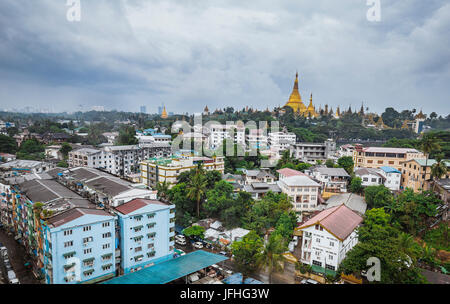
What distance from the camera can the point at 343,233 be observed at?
25.9ft

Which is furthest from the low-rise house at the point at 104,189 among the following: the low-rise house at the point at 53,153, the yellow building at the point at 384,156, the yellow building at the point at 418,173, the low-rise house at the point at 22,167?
the yellow building at the point at 384,156

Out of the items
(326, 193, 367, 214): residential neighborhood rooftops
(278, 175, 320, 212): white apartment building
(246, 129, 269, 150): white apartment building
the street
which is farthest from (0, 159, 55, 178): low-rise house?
(246, 129, 269, 150): white apartment building

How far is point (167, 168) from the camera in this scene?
45.6 feet

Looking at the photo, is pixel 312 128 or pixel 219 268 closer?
pixel 219 268

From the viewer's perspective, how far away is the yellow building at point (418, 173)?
12109 millimetres

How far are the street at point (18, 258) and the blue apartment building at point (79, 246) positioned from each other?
112 centimetres

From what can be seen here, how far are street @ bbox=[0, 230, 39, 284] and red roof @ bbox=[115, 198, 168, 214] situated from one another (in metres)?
2.89

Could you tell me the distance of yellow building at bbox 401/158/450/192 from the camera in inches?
477

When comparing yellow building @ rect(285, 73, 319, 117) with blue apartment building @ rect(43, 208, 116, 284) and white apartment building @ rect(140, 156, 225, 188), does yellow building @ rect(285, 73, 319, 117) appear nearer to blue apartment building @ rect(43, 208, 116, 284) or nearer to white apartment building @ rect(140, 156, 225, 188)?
white apartment building @ rect(140, 156, 225, 188)
